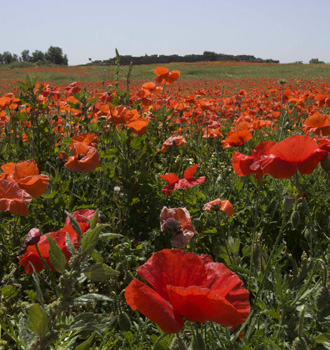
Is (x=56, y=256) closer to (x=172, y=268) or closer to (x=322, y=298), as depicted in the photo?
(x=172, y=268)

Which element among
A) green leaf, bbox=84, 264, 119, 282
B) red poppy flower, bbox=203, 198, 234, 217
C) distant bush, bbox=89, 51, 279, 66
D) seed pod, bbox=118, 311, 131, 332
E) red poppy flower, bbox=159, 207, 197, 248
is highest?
distant bush, bbox=89, 51, 279, 66

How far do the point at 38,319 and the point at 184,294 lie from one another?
0.24 metres

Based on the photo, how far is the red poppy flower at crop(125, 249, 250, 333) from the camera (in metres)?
0.65

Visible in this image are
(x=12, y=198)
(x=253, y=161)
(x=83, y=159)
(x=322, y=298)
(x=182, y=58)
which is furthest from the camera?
(x=182, y=58)

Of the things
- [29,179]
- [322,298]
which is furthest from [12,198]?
[322,298]

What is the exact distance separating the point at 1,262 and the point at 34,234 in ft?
3.15

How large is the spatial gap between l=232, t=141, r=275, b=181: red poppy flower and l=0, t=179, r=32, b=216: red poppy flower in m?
0.81

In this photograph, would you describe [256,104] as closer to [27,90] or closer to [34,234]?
[27,90]

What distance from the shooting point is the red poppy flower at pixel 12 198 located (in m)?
1.14

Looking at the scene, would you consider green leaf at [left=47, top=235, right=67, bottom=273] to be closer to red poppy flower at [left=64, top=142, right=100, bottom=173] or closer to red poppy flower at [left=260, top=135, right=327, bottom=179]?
red poppy flower at [left=260, top=135, right=327, bottom=179]

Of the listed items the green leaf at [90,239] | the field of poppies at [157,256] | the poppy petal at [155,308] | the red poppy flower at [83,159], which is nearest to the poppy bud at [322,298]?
the field of poppies at [157,256]

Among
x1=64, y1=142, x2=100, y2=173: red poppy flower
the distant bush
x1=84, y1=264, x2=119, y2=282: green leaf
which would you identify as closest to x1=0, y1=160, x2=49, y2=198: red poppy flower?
x1=64, y1=142, x2=100, y2=173: red poppy flower

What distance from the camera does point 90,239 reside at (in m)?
0.66

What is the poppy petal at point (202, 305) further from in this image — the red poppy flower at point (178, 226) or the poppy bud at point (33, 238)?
the poppy bud at point (33, 238)
